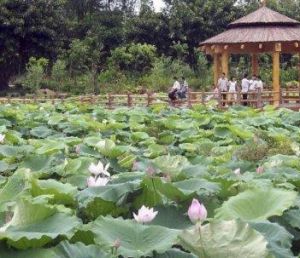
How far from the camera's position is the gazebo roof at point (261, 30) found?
1791 cm

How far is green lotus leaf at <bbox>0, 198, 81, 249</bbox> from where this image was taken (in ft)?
6.16

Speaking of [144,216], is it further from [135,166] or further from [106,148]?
[106,148]

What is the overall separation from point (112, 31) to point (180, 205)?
2827 cm

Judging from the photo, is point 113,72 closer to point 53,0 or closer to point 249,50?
point 53,0

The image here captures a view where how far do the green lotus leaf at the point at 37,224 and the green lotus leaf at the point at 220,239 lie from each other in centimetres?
36

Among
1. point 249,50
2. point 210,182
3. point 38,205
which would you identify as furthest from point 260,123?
point 249,50

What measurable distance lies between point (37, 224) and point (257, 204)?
76cm

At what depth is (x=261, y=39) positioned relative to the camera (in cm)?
1775

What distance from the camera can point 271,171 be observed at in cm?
337

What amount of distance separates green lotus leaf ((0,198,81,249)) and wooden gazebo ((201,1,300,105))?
15579mm

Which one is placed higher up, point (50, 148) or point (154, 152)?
point (50, 148)

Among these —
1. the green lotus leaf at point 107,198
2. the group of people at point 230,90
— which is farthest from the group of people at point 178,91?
the green lotus leaf at point 107,198

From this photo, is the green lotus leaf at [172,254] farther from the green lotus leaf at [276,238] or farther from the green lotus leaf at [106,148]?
the green lotus leaf at [106,148]

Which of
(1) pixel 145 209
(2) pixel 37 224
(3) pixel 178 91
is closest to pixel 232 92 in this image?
(3) pixel 178 91
